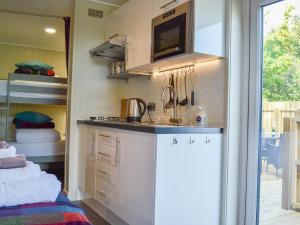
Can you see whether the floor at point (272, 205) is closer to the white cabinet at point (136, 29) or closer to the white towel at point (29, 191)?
the white cabinet at point (136, 29)

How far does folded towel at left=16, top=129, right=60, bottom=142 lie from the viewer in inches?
154

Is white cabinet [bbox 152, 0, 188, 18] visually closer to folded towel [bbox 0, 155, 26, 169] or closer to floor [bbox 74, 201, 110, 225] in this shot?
folded towel [bbox 0, 155, 26, 169]

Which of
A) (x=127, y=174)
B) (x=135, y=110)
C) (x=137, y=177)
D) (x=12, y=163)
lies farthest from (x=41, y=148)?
(x=12, y=163)

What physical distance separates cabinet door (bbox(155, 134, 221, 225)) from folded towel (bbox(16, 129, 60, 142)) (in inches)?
103

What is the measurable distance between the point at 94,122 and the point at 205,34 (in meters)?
1.49

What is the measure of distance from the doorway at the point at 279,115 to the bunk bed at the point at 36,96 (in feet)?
9.40

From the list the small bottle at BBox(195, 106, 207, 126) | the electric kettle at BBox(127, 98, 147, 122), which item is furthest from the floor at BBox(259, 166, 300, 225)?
the electric kettle at BBox(127, 98, 147, 122)

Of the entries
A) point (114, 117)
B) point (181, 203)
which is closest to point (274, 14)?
point (181, 203)

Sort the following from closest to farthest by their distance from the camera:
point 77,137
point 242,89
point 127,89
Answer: point 242,89
point 77,137
point 127,89

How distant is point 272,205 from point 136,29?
2.11 m

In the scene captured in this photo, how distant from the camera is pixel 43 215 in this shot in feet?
3.07

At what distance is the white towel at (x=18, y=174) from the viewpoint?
3.62 ft

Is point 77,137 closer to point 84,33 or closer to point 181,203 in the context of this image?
point 84,33

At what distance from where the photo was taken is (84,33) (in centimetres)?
359
